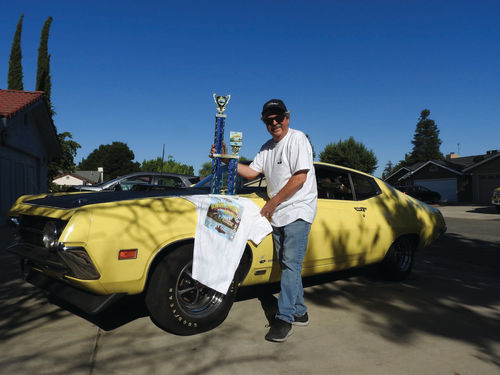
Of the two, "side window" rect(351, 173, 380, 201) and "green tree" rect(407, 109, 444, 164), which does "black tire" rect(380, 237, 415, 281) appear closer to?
"side window" rect(351, 173, 380, 201)

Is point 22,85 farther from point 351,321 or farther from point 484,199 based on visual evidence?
point 484,199

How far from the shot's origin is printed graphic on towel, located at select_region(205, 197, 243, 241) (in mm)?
2916

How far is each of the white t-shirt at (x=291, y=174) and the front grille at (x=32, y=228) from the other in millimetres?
1720

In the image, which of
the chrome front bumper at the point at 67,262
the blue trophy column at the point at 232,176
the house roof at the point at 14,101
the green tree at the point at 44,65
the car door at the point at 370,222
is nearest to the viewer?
the chrome front bumper at the point at 67,262

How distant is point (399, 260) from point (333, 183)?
4.92 feet

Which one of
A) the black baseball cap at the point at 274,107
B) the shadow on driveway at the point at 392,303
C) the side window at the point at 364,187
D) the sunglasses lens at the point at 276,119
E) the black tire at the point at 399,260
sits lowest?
the shadow on driveway at the point at 392,303

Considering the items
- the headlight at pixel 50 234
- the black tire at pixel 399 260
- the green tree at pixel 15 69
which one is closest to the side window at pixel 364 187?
the black tire at pixel 399 260

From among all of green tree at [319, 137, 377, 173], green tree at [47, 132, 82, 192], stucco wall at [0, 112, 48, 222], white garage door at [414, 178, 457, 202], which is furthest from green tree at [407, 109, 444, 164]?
stucco wall at [0, 112, 48, 222]

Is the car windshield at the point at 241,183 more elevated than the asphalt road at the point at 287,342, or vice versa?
the car windshield at the point at 241,183

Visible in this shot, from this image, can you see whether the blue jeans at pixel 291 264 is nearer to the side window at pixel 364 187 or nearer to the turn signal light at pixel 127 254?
the turn signal light at pixel 127 254

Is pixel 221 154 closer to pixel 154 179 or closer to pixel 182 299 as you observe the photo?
pixel 182 299

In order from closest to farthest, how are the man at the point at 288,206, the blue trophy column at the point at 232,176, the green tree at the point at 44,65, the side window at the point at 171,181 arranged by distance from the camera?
the man at the point at 288,206 → the blue trophy column at the point at 232,176 → the side window at the point at 171,181 → the green tree at the point at 44,65

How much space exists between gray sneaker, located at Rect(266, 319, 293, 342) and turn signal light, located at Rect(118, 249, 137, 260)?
1.24 m

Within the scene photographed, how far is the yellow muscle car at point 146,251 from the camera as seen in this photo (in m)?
2.50
